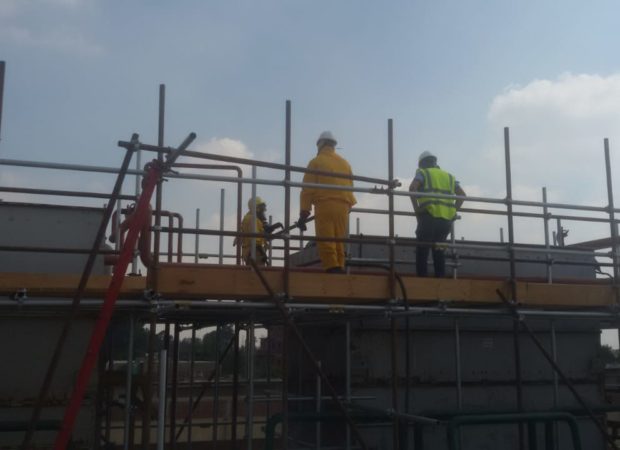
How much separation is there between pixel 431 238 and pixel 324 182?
1643 mm

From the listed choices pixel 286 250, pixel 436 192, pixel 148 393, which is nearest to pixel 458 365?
pixel 436 192

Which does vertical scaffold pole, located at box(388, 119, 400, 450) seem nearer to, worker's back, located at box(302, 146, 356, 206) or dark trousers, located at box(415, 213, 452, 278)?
worker's back, located at box(302, 146, 356, 206)

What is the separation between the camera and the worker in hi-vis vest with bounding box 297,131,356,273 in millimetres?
7480

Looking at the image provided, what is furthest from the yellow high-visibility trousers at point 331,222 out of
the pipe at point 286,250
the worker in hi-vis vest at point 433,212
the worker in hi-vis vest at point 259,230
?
the worker in hi-vis vest at point 259,230

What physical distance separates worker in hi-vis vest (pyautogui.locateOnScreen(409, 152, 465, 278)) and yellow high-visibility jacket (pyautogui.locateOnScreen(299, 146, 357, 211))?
3.49 feet

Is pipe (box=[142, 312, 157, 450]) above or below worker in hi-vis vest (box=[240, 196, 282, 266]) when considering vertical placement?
below

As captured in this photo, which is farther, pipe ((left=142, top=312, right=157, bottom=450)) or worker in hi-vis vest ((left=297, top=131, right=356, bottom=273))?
worker in hi-vis vest ((left=297, top=131, right=356, bottom=273))

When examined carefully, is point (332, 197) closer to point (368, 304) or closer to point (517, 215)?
point (368, 304)

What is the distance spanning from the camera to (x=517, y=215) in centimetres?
898

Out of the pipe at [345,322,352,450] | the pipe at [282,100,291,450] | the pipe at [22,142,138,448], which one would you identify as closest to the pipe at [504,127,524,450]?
the pipe at [345,322,352,450]

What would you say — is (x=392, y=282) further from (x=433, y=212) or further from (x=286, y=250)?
(x=433, y=212)

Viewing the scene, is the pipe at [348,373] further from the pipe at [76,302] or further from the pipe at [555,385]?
the pipe at [76,302]

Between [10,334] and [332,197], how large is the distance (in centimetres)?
371

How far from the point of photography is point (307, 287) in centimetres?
692
